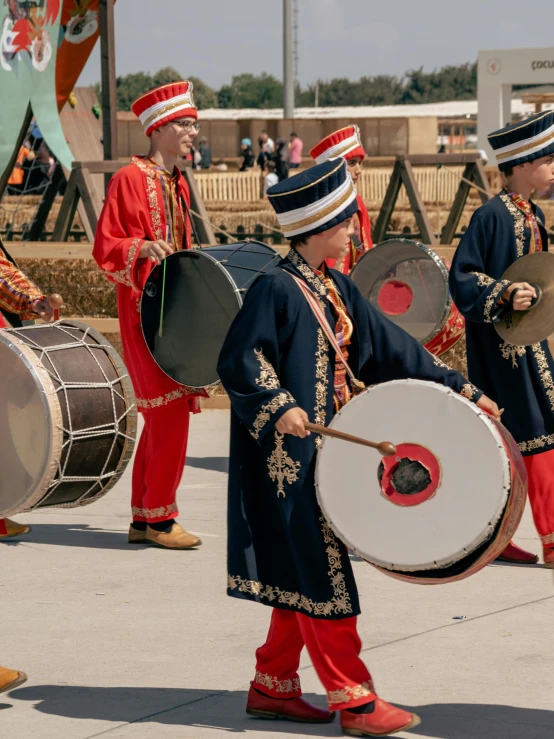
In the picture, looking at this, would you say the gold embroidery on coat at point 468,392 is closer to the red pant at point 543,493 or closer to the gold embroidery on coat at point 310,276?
the gold embroidery on coat at point 310,276

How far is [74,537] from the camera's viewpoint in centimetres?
647

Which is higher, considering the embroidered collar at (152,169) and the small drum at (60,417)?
the embroidered collar at (152,169)

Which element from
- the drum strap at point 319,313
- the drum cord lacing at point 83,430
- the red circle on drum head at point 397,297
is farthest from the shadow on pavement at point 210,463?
the drum strap at point 319,313

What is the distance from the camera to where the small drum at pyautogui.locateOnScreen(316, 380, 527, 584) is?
3732 millimetres

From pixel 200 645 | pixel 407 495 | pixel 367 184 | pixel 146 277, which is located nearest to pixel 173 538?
pixel 146 277

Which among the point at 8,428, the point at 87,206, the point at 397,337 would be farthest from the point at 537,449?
the point at 87,206

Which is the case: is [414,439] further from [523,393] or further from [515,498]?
[523,393]

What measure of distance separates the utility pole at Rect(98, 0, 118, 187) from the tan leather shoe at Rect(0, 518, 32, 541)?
19.1 ft

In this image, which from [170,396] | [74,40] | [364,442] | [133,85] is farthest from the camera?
[133,85]

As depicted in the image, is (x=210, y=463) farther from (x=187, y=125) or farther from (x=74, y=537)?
(x=187, y=125)

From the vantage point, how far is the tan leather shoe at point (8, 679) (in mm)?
4270

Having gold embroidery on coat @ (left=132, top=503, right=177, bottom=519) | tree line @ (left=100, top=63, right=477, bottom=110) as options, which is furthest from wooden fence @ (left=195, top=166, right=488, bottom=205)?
tree line @ (left=100, top=63, right=477, bottom=110)

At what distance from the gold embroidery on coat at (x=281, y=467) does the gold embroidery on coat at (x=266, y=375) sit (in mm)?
129

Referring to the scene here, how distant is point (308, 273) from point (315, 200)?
0.20 meters
